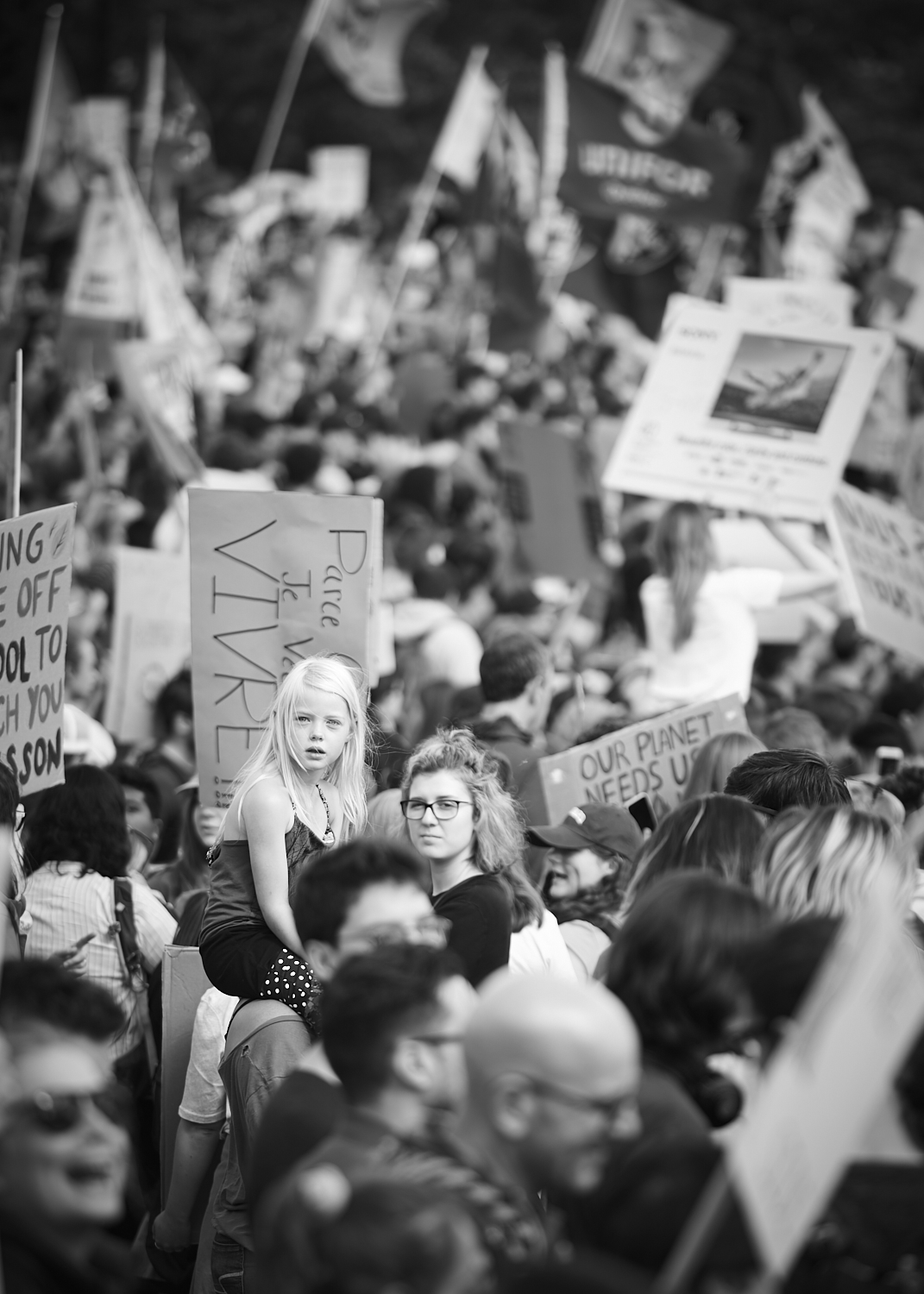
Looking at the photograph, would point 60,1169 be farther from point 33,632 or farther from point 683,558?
point 683,558

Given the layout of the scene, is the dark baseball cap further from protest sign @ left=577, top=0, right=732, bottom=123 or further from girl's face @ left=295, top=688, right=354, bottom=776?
protest sign @ left=577, top=0, right=732, bottom=123

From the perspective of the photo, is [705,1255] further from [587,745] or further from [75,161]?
[75,161]

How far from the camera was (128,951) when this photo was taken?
515 centimetres

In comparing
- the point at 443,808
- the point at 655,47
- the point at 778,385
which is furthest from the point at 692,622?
the point at 655,47

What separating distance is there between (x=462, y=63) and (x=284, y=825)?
2736cm

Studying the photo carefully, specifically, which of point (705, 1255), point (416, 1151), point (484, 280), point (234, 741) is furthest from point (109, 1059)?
point (484, 280)

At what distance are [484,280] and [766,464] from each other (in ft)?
35.6

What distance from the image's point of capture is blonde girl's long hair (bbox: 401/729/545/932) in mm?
4523

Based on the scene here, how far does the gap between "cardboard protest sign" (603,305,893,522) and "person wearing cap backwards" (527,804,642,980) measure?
2.83 metres

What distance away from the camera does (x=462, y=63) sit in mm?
30062

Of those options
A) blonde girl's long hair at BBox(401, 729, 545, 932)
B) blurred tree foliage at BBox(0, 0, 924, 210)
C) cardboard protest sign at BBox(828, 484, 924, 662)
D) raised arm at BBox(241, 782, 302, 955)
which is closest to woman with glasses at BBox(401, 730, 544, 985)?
blonde girl's long hair at BBox(401, 729, 545, 932)

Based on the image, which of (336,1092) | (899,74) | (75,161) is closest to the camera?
(336,1092)

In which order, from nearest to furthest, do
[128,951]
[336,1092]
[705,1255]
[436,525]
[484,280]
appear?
[705,1255], [336,1092], [128,951], [436,525], [484,280]

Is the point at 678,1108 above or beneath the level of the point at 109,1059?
above
